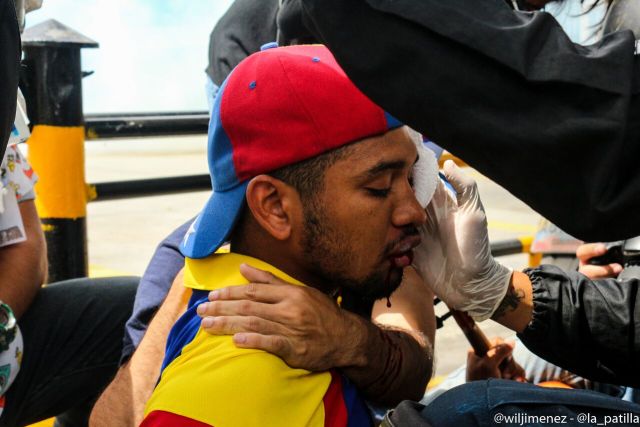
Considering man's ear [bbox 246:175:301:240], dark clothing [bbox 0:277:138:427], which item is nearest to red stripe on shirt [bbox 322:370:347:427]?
man's ear [bbox 246:175:301:240]

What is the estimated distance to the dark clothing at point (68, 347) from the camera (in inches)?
106

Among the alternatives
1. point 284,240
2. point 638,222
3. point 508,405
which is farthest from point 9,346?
point 638,222

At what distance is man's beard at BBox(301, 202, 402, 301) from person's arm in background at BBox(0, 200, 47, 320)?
3.96 feet

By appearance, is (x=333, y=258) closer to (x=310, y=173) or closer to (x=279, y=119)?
(x=310, y=173)

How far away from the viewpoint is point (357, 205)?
5.87 ft

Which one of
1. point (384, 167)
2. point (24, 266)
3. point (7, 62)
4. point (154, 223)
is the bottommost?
point (154, 223)

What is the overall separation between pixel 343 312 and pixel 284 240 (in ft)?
0.66

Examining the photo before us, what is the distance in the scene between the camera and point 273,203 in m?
1.85

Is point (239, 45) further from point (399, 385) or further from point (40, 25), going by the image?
point (399, 385)

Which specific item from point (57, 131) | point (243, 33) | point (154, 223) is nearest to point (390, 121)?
point (243, 33)

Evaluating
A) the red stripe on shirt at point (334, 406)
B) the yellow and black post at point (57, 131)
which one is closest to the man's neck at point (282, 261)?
the red stripe on shirt at point (334, 406)

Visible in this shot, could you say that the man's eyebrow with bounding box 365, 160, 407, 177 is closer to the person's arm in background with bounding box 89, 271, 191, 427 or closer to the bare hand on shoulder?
the bare hand on shoulder

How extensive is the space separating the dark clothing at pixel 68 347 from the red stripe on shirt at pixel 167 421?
1201mm

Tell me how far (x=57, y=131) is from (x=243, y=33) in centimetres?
80
